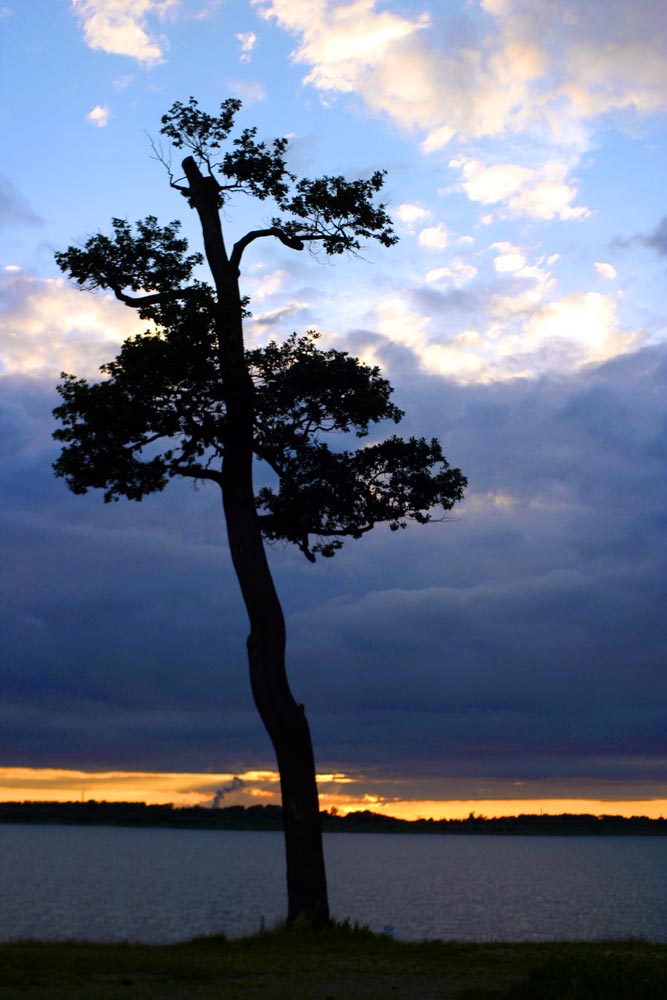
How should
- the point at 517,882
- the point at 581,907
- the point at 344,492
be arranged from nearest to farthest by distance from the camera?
the point at 344,492, the point at 581,907, the point at 517,882

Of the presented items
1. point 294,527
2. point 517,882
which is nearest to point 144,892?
point 517,882

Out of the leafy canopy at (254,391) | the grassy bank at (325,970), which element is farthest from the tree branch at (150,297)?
Answer: the grassy bank at (325,970)

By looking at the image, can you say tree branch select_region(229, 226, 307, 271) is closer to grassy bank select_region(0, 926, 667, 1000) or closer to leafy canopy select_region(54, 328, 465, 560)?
leafy canopy select_region(54, 328, 465, 560)

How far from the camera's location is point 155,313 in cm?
2403

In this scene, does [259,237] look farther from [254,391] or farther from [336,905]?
[336,905]

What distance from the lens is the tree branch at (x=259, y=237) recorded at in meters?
26.1

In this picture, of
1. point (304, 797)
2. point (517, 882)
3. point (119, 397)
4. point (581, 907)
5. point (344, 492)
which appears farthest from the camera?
point (517, 882)

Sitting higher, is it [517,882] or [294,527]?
[294,527]

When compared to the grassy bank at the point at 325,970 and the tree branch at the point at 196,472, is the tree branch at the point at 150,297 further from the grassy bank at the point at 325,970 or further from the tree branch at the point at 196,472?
the grassy bank at the point at 325,970

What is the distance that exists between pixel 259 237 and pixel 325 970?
1789 cm

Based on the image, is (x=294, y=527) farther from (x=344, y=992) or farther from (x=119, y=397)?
(x=344, y=992)

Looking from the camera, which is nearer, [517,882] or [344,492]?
[344,492]

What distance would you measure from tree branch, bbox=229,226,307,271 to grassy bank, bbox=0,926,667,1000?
16.0 metres

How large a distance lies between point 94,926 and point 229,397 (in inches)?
1786
